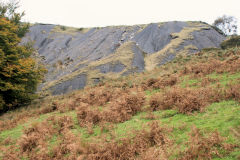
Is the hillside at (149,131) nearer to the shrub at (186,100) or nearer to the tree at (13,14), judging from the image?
the shrub at (186,100)

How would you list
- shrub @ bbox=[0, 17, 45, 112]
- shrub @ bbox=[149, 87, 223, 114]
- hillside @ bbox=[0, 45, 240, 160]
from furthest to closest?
shrub @ bbox=[0, 17, 45, 112]
shrub @ bbox=[149, 87, 223, 114]
hillside @ bbox=[0, 45, 240, 160]

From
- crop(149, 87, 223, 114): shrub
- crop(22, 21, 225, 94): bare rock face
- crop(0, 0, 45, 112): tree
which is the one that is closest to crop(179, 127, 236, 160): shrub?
crop(149, 87, 223, 114): shrub

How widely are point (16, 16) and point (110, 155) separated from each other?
31485 millimetres

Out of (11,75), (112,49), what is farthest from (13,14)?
(112,49)

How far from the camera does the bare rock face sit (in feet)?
127

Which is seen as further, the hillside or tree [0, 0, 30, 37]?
tree [0, 0, 30, 37]

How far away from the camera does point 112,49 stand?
53500 millimetres

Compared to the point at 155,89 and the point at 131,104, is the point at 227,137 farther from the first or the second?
the point at 155,89

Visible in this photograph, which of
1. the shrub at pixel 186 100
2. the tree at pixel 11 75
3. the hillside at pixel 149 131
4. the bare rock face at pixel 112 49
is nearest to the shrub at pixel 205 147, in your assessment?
the hillside at pixel 149 131

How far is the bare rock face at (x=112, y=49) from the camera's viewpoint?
3881 centimetres

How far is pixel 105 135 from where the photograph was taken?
7.37m

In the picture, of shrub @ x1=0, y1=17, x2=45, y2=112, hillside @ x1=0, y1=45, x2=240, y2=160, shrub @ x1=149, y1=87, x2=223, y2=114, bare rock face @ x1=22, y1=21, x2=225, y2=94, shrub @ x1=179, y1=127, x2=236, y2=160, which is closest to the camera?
shrub @ x1=179, y1=127, x2=236, y2=160

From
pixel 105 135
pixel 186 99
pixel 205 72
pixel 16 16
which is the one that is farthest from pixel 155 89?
pixel 16 16

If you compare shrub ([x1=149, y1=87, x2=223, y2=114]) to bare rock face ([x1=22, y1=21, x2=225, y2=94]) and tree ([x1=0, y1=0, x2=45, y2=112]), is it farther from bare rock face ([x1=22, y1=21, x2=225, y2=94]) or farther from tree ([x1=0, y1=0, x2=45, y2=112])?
bare rock face ([x1=22, y1=21, x2=225, y2=94])
